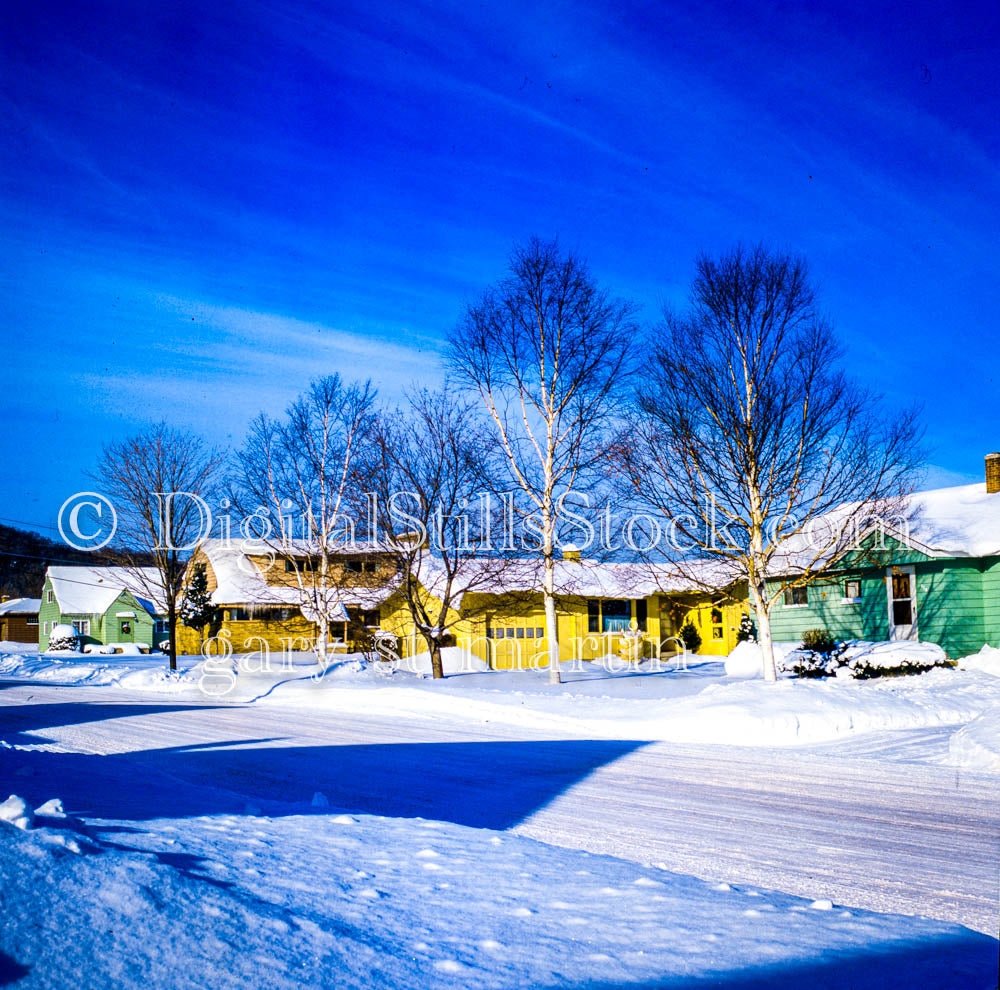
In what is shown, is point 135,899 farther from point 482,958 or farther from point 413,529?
point 413,529

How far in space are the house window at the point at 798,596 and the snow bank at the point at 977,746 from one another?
16.7m

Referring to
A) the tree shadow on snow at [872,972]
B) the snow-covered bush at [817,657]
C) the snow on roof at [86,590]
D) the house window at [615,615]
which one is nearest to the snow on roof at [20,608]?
the snow on roof at [86,590]

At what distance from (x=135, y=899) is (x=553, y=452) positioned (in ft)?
71.0

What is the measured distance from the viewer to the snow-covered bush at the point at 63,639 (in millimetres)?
54906

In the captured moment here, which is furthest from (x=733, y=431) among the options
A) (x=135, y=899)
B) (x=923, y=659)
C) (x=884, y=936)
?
(x=135, y=899)

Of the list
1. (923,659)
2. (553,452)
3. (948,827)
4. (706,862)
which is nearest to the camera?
(706,862)

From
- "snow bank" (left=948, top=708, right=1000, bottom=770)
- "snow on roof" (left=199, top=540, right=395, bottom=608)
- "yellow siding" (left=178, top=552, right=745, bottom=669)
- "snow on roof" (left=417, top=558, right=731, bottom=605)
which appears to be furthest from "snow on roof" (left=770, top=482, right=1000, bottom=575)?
"snow on roof" (left=199, top=540, right=395, bottom=608)

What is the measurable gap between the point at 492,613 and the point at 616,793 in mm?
22878

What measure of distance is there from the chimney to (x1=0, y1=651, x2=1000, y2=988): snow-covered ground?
567 inches

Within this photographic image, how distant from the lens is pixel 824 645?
26.5 metres

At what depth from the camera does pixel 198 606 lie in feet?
153

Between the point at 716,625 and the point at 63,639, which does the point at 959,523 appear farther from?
the point at 63,639

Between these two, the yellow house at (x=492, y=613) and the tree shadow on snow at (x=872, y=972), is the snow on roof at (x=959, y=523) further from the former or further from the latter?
the tree shadow on snow at (x=872, y=972)

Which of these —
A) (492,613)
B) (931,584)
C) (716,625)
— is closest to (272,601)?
(492,613)
